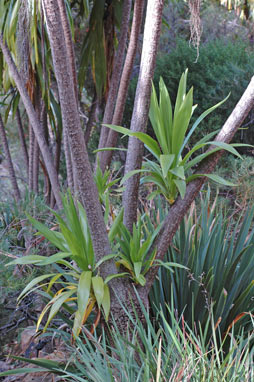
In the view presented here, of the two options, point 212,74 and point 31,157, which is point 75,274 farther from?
point 212,74

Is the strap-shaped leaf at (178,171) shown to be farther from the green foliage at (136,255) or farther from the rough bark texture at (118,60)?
the rough bark texture at (118,60)

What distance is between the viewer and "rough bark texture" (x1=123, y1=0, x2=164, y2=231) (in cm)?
237

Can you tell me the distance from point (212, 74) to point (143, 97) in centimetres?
434

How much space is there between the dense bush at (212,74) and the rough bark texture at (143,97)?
3763mm

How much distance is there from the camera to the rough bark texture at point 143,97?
237 cm

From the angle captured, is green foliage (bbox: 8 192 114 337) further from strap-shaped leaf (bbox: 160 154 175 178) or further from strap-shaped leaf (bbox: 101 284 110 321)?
strap-shaped leaf (bbox: 160 154 175 178)

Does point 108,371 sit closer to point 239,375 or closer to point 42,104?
point 239,375

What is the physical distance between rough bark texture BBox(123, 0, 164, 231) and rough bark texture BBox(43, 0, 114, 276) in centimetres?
31

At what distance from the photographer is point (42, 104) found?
19.6 feet

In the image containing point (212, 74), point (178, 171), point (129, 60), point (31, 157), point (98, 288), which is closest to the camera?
point (98, 288)

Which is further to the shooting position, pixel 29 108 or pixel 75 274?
pixel 29 108

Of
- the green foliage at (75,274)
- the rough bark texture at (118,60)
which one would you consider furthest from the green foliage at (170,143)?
the rough bark texture at (118,60)

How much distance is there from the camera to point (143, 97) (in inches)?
94.7

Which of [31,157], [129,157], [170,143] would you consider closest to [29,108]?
[31,157]
